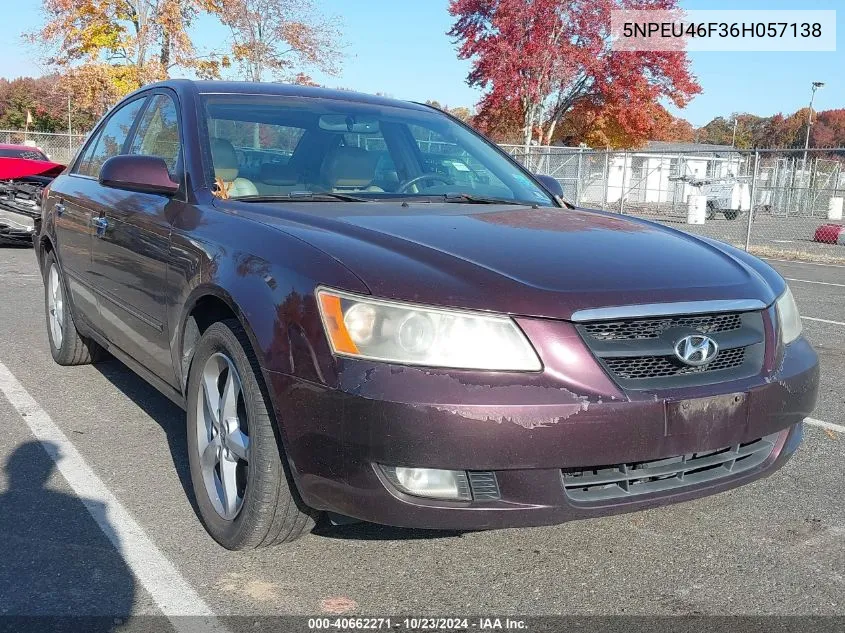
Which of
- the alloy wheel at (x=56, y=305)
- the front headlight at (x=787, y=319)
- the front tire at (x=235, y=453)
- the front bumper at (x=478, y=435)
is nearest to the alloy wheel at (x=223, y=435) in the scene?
the front tire at (x=235, y=453)

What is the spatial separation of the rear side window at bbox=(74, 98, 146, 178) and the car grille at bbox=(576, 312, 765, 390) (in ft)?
9.66

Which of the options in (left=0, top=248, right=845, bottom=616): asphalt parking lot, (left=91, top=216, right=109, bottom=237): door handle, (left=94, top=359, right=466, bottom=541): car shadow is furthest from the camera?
(left=91, top=216, right=109, bottom=237): door handle

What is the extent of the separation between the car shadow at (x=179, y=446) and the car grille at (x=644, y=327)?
2.97 feet

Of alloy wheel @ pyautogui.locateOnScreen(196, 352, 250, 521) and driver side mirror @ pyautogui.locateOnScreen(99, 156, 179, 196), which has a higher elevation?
driver side mirror @ pyautogui.locateOnScreen(99, 156, 179, 196)

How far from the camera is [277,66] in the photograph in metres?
24.7

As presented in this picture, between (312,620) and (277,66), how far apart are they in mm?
24029

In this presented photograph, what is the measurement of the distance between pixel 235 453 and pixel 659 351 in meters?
1.39

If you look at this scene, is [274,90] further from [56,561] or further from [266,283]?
[56,561]

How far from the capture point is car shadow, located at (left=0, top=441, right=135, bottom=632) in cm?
244

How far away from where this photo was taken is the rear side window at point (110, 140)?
14.6ft

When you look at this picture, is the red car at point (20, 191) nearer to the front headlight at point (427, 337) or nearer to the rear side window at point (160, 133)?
the rear side window at point (160, 133)

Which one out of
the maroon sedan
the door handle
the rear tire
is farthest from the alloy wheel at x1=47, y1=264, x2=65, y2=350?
the maroon sedan

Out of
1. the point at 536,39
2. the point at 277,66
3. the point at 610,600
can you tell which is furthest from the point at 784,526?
the point at 536,39

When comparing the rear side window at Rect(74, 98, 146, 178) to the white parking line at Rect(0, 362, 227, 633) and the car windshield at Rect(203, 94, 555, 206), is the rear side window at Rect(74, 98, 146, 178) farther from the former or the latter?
the white parking line at Rect(0, 362, 227, 633)
